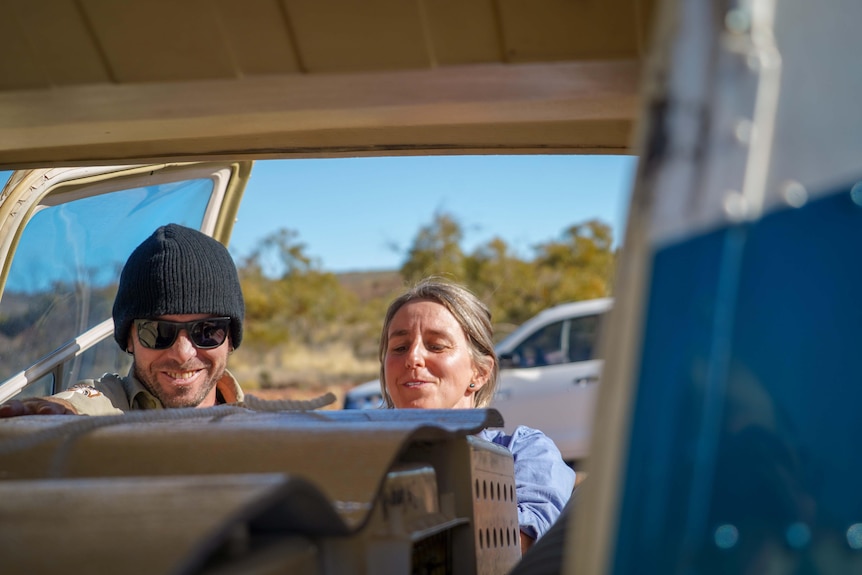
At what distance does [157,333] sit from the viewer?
110 inches

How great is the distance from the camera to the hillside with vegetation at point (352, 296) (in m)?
21.4

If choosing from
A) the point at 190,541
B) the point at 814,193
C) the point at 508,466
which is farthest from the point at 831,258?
the point at 508,466

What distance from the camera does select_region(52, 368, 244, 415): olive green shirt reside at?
268 cm

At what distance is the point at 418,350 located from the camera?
3215 millimetres

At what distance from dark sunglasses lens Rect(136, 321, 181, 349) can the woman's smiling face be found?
30.5 inches

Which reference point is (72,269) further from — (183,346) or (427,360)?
(427,360)

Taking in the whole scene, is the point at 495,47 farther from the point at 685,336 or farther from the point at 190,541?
the point at 190,541

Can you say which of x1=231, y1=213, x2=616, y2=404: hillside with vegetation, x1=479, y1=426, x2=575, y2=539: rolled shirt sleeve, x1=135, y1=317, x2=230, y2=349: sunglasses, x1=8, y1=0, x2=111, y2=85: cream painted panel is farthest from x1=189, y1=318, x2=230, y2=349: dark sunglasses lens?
x1=231, y1=213, x2=616, y2=404: hillside with vegetation

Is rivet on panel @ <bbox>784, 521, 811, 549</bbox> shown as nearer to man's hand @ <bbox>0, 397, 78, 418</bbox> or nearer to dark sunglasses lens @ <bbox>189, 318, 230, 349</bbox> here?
man's hand @ <bbox>0, 397, 78, 418</bbox>

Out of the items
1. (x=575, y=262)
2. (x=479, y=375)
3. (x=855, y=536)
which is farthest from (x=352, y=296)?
(x=855, y=536)

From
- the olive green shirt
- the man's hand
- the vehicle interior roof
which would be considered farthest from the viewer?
the olive green shirt

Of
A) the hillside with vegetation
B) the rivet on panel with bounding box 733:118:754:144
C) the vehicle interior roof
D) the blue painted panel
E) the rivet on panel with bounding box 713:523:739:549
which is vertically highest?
the hillside with vegetation

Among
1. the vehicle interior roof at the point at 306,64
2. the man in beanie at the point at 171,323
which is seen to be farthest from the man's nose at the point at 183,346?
the vehicle interior roof at the point at 306,64

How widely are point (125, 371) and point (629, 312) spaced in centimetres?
303
